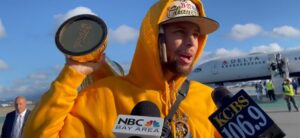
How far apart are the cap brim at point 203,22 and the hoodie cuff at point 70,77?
0.65 m

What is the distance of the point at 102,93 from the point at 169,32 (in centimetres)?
55

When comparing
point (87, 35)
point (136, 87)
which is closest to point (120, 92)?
point (136, 87)

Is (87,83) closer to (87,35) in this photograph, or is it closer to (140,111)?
(87,35)

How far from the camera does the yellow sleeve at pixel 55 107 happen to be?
186cm

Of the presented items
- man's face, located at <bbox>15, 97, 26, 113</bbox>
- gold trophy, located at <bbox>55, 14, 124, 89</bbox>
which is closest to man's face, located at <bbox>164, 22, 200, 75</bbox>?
gold trophy, located at <bbox>55, 14, 124, 89</bbox>

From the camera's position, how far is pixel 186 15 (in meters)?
2.27

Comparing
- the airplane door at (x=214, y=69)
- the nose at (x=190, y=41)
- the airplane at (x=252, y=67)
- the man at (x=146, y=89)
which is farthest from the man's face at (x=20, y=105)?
the airplane door at (x=214, y=69)

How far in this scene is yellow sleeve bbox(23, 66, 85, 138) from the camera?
73.3 inches

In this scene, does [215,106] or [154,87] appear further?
[215,106]

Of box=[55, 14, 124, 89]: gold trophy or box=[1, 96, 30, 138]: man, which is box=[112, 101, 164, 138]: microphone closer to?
box=[55, 14, 124, 89]: gold trophy

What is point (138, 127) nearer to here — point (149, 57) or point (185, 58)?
point (149, 57)

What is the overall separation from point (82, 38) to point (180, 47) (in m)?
0.60

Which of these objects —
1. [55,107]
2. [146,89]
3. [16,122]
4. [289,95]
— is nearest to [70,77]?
[55,107]

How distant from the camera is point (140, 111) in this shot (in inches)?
69.2
